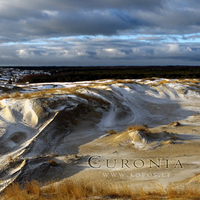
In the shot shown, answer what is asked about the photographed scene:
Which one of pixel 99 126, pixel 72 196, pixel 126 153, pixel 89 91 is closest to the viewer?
pixel 72 196

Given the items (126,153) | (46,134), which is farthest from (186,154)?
(46,134)

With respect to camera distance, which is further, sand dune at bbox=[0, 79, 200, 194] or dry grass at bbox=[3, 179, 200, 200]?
sand dune at bbox=[0, 79, 200, 194]

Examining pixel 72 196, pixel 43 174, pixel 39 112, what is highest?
pixel 39 112

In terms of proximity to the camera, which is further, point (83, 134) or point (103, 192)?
point (83, 134)

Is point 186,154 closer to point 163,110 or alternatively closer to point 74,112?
point 74,112

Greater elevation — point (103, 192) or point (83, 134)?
point (103, 192)

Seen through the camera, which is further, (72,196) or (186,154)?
(186,154)

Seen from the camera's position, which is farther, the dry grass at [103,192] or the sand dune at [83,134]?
the sand dune at [83,134]

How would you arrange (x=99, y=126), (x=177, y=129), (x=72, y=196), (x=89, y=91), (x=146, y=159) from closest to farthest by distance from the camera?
(x=72, y=196) < (x=146, y=159) < (x=177, y=129) < (x=99, y=126) < (x=89, y=91)
